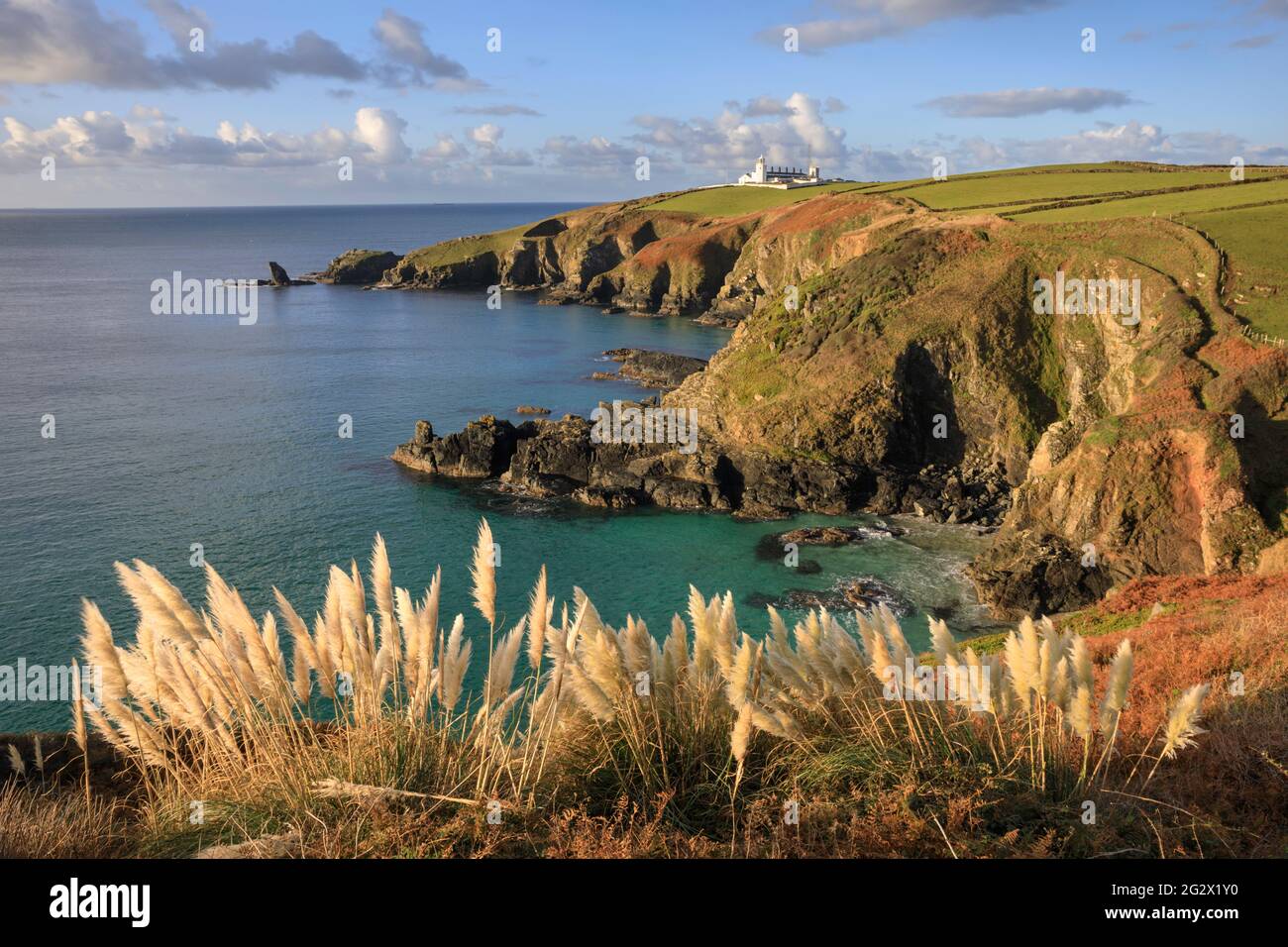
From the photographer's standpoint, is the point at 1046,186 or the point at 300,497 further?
the point at 1046,186

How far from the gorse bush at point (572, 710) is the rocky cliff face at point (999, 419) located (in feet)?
91.9

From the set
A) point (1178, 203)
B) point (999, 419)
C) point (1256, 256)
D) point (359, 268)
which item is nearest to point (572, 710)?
point (999, 419)

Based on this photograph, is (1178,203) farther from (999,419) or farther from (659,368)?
(659,368)

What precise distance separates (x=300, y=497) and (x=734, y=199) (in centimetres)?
11448

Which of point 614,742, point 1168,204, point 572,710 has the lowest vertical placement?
point 614,742

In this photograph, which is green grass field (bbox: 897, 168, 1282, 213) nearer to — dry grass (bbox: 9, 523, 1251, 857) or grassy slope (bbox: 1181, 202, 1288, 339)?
grassy slope (bbox: 1181, 202, 1288, 339)

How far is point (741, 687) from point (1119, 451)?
35.0 metres

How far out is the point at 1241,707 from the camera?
8.12 meters

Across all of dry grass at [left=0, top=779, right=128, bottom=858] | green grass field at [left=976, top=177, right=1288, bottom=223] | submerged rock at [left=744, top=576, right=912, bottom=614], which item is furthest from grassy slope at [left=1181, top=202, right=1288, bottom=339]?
dry grass at [left=0, top=779, right=128, bottom=858]

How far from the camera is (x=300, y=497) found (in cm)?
4466

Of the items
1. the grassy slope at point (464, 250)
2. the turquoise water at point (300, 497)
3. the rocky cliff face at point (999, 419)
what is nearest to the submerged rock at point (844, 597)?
the turquoise water at point (300, 497)

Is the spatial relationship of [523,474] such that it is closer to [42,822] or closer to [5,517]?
[5,517]

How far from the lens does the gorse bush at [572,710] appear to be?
6.04 m

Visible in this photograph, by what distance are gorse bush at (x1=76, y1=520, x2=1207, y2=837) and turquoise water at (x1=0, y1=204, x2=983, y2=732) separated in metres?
22.4
